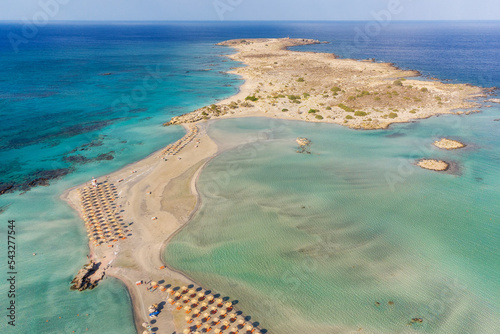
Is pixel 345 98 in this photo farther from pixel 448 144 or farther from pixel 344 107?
pixel 448 144

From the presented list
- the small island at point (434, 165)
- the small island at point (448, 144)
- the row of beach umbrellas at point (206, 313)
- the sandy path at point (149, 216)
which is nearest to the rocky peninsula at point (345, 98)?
the small island at point (448, 144)

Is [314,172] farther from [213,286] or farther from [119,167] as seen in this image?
[119,167]

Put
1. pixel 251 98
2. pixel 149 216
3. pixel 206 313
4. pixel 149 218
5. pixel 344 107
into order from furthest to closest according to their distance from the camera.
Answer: pixel 251 98, pixel 344 107, pixel 149 216, pixel 149 218, pixel 206 313

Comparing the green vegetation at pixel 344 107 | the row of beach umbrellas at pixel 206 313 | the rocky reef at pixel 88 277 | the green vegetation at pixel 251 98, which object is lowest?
the row of beach umbrellas at pixel 206 313

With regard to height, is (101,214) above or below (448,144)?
below

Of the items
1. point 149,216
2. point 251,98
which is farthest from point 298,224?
point 251,98

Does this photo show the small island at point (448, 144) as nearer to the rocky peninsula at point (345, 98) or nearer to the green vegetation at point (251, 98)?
the rocky peninsula at point (345, 98)

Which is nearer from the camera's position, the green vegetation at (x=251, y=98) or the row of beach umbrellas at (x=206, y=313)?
the row of beach umbrellas at (x=206, y=313)

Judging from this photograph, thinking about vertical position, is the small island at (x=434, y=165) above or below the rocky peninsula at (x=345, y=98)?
below
